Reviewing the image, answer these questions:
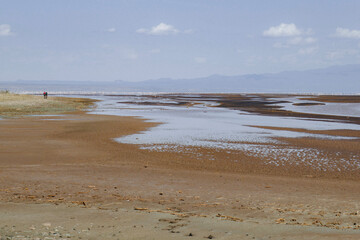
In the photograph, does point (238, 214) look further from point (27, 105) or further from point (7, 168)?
point (27, 105)

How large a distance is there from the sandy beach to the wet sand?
20 millimetres

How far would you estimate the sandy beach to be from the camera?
23.3 feet

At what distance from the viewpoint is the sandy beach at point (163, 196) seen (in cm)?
711

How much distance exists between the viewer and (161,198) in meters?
10.2

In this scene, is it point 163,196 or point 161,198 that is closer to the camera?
point 161,198

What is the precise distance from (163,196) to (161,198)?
26 centimetres

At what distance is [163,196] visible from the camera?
10461 millimetres

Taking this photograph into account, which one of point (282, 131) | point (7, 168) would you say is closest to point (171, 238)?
point (7, 168)

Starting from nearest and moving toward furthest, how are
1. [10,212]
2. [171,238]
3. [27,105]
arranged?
[171,238]
[10,212]
[27,105]

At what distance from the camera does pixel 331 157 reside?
18094mm

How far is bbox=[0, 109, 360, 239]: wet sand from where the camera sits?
7109 mm

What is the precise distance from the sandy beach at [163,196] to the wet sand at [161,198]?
0.07 ft

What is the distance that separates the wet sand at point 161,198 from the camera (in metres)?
7.11

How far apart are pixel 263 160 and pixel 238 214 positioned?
891cm
